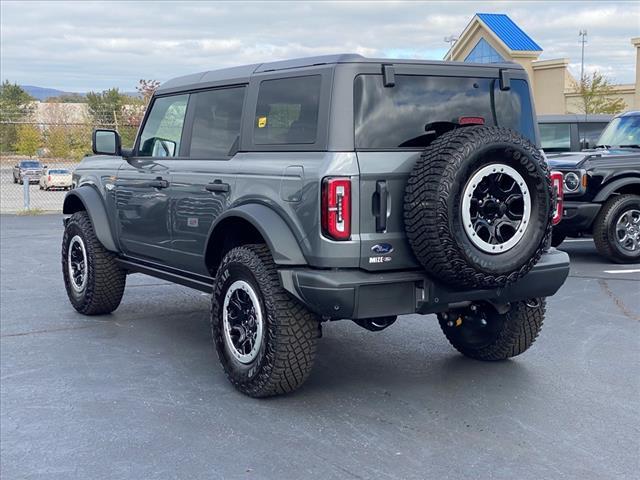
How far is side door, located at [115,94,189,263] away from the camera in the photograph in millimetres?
6477

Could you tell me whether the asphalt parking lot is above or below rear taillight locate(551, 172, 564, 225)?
below

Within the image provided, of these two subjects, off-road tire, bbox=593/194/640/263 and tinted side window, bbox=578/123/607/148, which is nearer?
off-road tire, bbox=593/194/640/263

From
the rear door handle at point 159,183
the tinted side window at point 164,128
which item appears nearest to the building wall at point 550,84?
the tinted side window at point 164,128

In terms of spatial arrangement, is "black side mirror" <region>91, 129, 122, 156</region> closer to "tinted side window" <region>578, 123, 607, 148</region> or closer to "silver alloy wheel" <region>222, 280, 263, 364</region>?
"silver alloy wheel" <region>222, 280, 263, 364</region>

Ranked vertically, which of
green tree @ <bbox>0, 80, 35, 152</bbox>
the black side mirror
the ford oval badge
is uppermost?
green tree @ <bbox>0, 80, 35, 152</bbox>

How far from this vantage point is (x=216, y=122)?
240 inches

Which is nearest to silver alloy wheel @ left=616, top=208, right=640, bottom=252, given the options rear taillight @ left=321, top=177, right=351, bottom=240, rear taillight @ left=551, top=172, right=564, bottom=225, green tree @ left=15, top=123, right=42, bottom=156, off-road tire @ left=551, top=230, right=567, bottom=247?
off-road tire @ left=551, top=230, right=567, bottom=247

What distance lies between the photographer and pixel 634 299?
8.25m

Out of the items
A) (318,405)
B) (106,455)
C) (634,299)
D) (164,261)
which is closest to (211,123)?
(164,261)

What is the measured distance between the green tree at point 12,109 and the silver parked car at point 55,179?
23.9 feet

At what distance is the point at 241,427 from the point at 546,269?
7.03ft

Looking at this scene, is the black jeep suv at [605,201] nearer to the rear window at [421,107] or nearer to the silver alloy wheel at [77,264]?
the rear window at [421,107]

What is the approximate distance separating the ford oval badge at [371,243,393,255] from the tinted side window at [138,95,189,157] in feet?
7.50

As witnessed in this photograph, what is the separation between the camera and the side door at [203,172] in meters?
5.76
